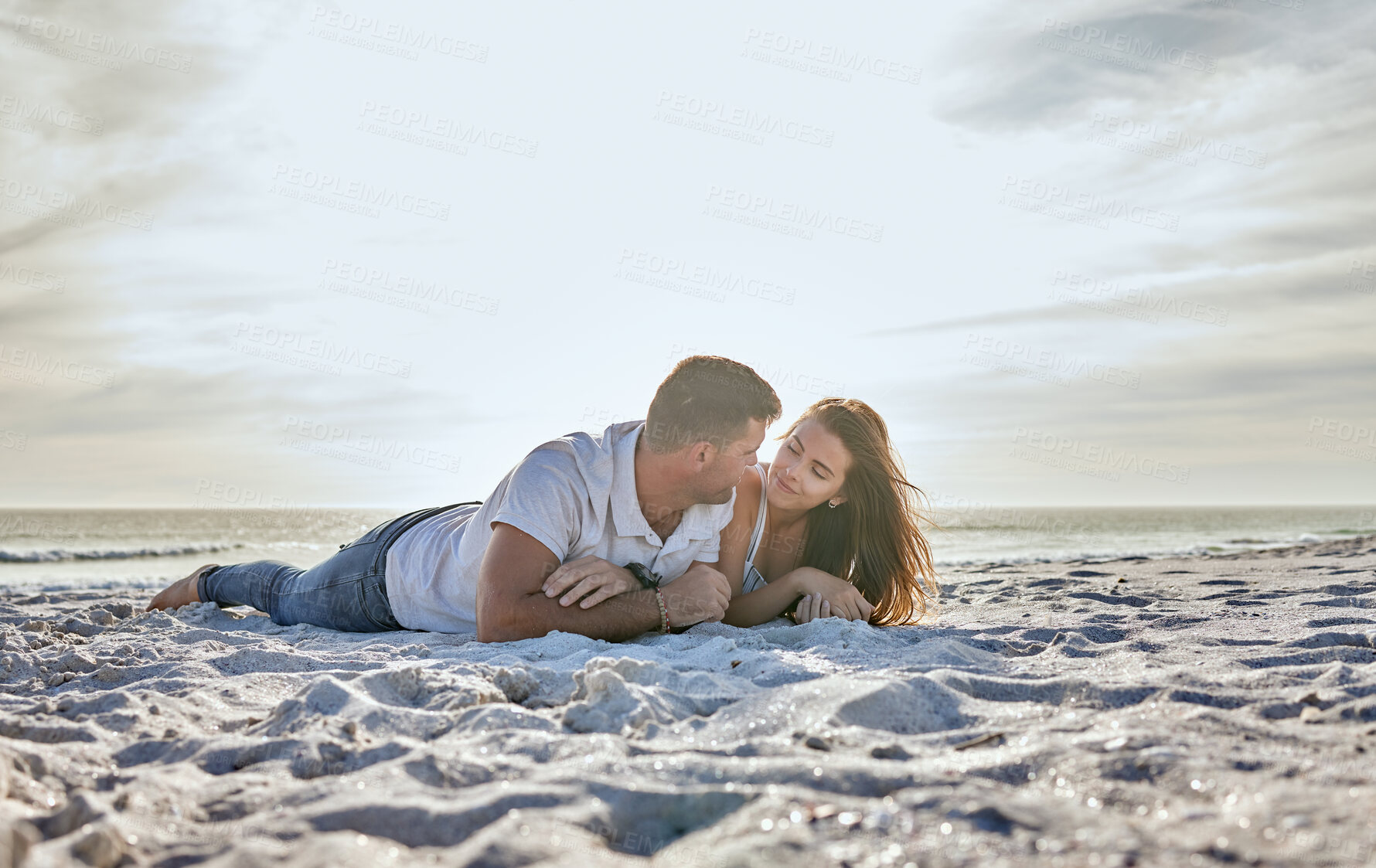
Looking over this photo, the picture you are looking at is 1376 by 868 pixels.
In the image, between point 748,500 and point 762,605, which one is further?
point 748,500

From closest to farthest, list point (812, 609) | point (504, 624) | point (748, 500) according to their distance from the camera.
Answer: point (504, 624) → point (812, 609) → point (748, 500)

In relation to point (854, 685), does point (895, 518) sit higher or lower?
higher

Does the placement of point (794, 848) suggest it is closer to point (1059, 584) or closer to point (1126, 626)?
point (1126, 626)

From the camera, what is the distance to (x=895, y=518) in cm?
428

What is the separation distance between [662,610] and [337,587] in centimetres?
175

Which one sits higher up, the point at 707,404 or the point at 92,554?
the point at 707,404

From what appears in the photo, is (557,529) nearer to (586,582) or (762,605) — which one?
(586,582)

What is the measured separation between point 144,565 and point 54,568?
113cm

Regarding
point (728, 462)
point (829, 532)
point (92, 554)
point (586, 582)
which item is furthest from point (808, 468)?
point (92, 554)

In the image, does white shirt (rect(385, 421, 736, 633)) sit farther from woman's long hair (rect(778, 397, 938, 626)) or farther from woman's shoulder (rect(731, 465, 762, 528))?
woman's long hair (rect(778, 397, 938, 626))

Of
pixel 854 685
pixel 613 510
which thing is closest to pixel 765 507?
pixel 613 510

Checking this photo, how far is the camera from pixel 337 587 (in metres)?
4.12

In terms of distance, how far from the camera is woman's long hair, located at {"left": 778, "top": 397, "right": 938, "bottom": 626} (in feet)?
13.5

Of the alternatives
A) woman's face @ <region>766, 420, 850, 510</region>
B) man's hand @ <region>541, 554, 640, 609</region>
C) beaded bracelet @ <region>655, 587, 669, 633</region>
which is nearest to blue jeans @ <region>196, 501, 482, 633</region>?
man's hand @ <region>541, 554, 640, 609</region>
